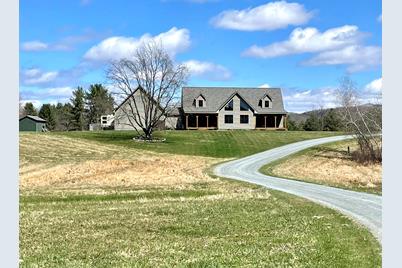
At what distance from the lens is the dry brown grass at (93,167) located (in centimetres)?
3119

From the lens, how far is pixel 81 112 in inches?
4429

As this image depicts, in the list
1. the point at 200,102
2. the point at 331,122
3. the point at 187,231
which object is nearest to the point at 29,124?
the point at 200,102

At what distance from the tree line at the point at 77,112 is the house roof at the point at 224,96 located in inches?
1339

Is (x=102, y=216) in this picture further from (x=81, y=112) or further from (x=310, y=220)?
(x=81, y=112)

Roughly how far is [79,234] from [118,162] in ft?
92.9

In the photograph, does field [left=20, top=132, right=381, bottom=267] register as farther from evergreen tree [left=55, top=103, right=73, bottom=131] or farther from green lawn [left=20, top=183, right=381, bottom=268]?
evergreen tree [left=55, top=103, right=73, bottom=131]

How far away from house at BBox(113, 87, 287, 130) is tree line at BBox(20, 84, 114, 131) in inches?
1290

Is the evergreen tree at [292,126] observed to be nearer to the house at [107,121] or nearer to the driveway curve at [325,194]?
the house at [107,121]

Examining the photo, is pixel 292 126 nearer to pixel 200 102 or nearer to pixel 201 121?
pixel 201 121

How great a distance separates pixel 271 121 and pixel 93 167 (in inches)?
1883

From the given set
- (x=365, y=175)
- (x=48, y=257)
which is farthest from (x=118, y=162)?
(x=48, y=257)

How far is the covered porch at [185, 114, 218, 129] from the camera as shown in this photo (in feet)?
264

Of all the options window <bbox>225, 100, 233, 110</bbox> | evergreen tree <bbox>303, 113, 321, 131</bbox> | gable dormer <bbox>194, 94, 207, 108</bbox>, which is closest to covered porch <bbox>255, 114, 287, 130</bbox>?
window <bbox>225, 100, 233, 110</bbox>

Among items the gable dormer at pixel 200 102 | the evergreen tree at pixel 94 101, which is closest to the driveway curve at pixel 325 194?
the gable dormer at pixel 200 102
